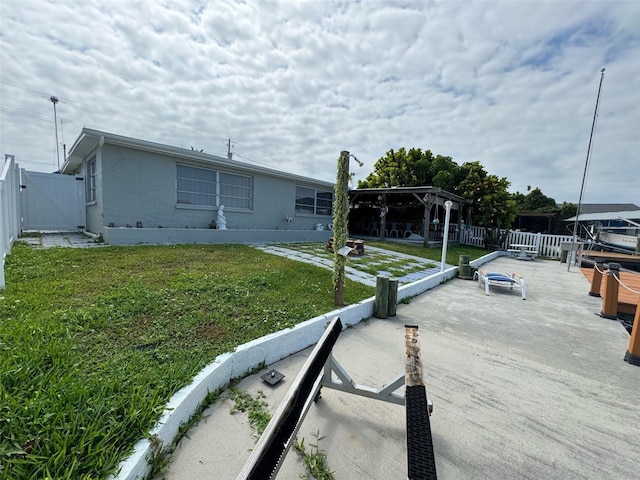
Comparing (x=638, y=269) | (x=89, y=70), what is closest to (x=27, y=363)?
(x=89, y=70)

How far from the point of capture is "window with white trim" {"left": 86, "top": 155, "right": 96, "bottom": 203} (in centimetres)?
882

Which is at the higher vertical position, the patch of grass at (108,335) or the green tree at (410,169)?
the green tree at (410,169)

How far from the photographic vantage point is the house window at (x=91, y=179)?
29.0 ft

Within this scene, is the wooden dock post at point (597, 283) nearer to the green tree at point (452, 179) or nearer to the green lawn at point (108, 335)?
the green lawn at point (108, 335)

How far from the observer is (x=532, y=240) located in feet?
50.5

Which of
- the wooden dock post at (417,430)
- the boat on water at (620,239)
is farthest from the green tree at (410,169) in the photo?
the wooden dock post at (417,430)

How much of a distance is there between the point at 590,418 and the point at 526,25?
731 centimetres

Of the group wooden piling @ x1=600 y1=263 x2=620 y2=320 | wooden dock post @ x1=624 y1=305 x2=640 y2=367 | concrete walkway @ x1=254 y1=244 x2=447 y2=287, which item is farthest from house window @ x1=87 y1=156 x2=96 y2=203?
wooden piling @ x1=600 y1=263 x2=620 y2=320

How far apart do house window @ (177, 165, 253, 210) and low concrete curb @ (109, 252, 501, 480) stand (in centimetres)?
786

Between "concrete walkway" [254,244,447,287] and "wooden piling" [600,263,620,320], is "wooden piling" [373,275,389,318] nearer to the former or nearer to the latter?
"concrete walkway" [254,244,447,287]

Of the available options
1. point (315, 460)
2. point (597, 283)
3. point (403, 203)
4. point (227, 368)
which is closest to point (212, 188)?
point (227, 368)

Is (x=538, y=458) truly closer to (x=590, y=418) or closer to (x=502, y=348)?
(x=590, y=418)

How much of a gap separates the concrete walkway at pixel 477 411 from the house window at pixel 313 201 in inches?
392

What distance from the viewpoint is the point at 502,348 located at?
3.59 m
